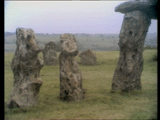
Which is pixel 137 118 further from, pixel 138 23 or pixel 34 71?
pixel 138 23

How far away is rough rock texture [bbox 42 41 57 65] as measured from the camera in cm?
1459

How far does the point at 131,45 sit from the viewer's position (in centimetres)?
646

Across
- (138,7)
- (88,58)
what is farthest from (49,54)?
(138,7)

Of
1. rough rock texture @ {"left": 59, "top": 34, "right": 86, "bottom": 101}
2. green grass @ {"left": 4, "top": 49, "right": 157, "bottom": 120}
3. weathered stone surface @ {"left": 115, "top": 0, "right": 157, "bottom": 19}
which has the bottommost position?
green grass @ {"left": 4, "top": 49, "right": 157, "bottom": 120}

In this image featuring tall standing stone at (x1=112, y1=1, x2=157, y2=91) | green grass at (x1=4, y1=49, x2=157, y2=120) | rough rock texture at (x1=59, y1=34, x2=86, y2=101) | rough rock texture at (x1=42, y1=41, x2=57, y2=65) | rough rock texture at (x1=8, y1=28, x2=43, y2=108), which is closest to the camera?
green grass at (x1=4, y1=49, x2=157, y2=120)

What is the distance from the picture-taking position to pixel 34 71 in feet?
16.5

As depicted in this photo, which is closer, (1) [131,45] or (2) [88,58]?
(1) [131,45]

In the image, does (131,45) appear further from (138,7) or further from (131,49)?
(138,7)

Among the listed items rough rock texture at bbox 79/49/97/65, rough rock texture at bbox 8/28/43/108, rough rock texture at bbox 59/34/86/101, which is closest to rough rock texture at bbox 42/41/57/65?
rough rock texture at bbox 79/49/97/65

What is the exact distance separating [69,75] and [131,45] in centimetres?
260

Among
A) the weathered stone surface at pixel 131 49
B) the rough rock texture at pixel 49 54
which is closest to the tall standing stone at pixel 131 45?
the weathered stone surface at pixel 131 49

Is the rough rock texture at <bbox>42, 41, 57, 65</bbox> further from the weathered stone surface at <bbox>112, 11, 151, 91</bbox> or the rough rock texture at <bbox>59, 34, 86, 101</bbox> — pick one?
the rough rock texture at <bbox>59, 34, 86, 101</bbox>

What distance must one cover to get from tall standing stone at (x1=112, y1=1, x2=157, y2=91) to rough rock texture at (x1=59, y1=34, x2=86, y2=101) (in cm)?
181

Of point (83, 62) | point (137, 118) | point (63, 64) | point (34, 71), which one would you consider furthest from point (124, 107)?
point (83, 62)
